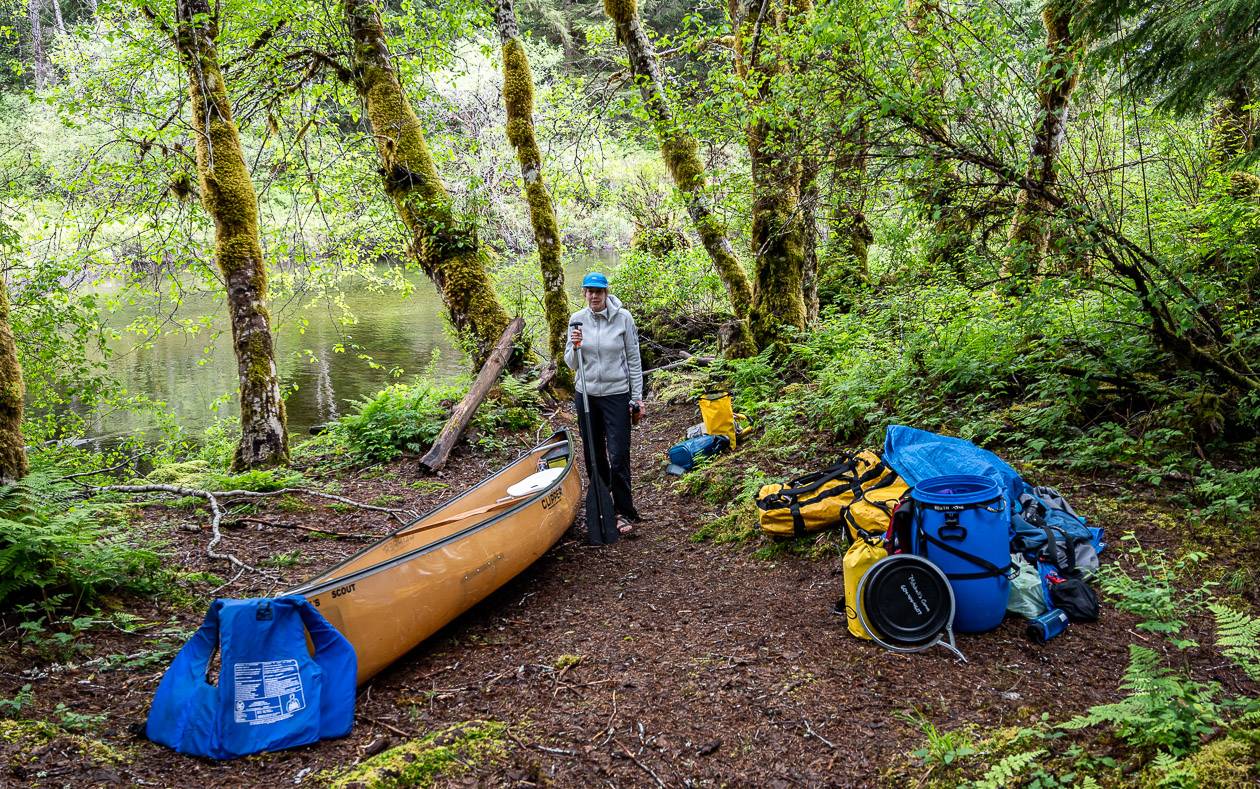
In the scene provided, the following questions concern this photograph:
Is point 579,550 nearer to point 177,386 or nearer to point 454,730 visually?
point 454,730

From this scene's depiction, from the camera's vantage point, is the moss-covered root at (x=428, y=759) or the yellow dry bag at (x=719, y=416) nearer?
the moss-covered root at (x=428, y=759)

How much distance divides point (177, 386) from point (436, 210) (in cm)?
1161

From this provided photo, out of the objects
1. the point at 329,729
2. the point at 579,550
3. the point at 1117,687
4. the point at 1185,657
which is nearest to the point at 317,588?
the point at 329,729

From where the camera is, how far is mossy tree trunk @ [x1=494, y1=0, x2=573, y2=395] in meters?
10.2

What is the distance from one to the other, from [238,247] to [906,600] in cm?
760

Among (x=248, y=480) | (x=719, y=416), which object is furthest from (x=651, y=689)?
(x=248, y=480)

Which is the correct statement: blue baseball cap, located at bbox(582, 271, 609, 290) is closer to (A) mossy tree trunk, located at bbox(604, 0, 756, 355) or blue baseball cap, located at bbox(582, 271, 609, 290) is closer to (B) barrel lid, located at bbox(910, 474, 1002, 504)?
(B) barrel lid, located at bbox(910, 474, 1002, 504)

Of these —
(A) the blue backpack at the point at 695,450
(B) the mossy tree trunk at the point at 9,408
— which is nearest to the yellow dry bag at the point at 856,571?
(A) the blue backpack at the point at 695,450

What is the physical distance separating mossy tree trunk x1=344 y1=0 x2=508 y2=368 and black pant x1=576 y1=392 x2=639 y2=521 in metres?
4.92

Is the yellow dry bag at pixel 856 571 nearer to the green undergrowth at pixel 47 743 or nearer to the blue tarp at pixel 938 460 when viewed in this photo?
the blue tarp at pixel 938 460

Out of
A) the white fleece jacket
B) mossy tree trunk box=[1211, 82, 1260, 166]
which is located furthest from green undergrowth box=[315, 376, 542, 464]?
mossy tree trunk box=[1211, 82, 1260, 166]

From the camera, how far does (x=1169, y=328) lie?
15.0 ft

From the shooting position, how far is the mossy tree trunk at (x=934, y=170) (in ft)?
14.7

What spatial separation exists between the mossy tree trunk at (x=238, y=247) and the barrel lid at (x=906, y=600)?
6971mm
